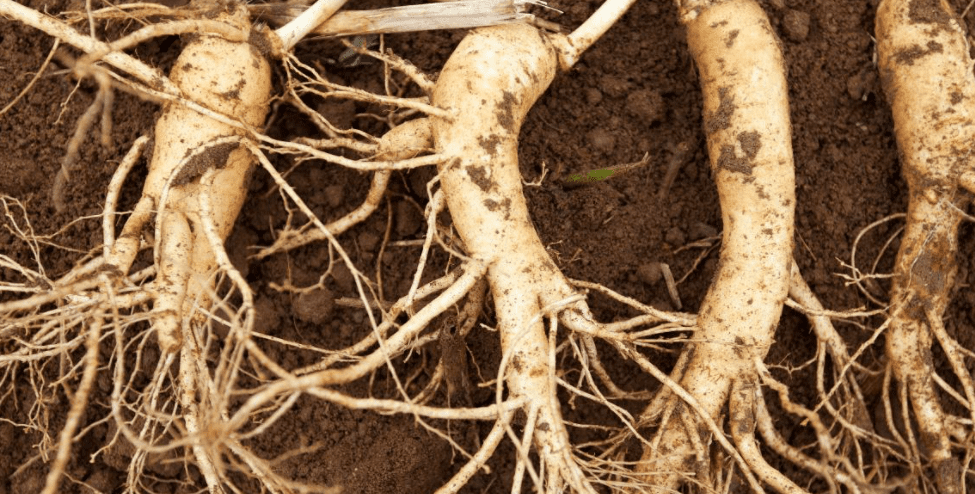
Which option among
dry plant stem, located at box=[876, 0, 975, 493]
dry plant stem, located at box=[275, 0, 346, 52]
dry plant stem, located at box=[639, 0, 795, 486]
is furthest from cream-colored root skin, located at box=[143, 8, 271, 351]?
dry plant stem, located at box=[876, 0, 975, 493]

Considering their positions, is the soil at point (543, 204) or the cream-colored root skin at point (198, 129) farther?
the soil at point (543, 204)

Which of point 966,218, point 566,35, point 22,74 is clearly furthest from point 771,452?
point 22,74

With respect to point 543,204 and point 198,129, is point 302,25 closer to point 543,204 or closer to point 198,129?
point 198,129

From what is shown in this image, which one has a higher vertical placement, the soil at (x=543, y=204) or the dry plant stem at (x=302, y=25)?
the dry plant stem at (x=302, y=25)

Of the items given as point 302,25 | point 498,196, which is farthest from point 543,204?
point 302,25

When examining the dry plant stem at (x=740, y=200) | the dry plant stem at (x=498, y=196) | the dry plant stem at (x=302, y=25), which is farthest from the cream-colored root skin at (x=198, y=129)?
the dry plant stem at (x=740, y=200)

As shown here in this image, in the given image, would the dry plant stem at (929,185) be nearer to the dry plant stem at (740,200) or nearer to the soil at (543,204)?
the soil at (543,204)

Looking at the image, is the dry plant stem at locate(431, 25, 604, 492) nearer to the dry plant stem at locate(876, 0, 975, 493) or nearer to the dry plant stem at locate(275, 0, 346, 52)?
the dry plant stem at locate(275, 0, 346, 52)
